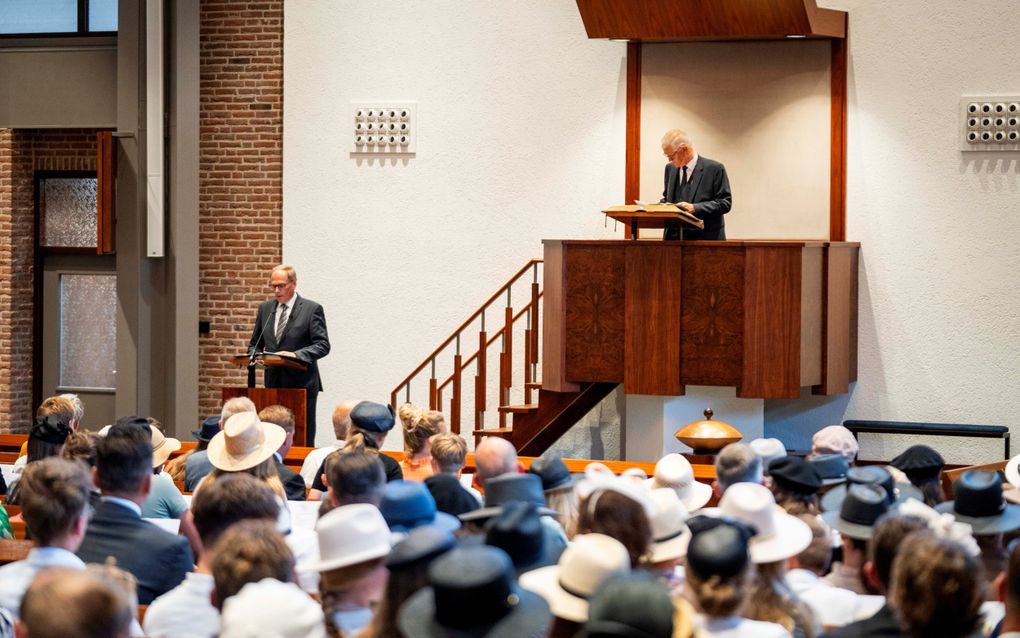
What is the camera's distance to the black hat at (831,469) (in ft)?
18.2

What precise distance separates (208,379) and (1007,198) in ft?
23.2

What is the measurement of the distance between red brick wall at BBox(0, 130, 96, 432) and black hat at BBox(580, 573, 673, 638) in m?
12.0

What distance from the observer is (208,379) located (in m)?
12.7

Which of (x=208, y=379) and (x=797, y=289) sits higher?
(x=797, y=289)

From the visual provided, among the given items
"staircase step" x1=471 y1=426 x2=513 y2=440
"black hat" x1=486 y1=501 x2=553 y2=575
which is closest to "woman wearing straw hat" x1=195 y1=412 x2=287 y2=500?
"black hat" x1=486 y1=501 x2=553 y2=575

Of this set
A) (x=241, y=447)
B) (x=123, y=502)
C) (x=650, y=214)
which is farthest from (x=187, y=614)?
(x=650, y=214)

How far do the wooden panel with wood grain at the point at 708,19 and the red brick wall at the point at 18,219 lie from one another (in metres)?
5.57

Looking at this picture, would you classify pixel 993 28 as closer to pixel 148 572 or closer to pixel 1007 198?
pixel 1007 198

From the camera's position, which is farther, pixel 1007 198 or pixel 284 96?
pixel 284 96

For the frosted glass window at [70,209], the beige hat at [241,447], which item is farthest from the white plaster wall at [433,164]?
the beige hat at [241,447]

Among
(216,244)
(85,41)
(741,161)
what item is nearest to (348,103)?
(216,244)

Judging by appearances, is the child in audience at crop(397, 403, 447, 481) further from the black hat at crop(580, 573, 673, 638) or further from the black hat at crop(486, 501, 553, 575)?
the black hat at crop(580, 573, 673, 638)

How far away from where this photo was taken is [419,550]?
9.79 feet

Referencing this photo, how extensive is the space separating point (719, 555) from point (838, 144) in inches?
337
